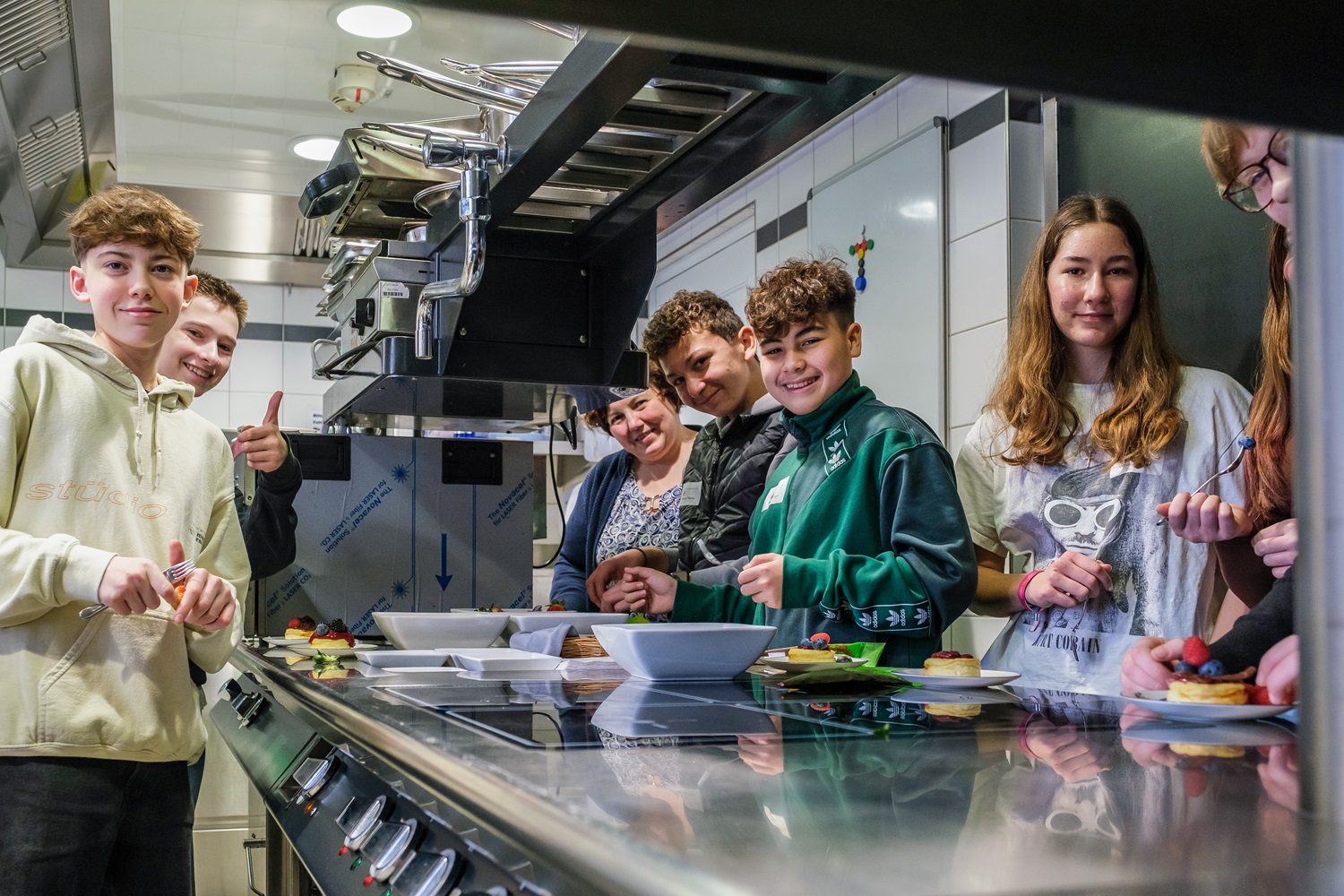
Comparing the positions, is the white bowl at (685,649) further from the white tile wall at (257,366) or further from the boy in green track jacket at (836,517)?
the white tile wall at (257,366)

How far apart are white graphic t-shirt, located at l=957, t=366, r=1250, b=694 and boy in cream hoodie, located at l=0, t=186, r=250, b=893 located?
1199mm

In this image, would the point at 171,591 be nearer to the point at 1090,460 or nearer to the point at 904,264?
the point at 1090,460

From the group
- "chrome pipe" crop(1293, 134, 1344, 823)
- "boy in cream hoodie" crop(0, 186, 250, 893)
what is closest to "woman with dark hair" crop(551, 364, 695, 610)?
"boy in cream hoodie" crop(0, 186, 250, 893)

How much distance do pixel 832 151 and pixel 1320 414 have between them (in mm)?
3803

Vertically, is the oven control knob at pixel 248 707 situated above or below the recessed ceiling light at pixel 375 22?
below

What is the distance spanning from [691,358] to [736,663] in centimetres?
125

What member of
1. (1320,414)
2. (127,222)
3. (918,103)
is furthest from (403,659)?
(918,103)

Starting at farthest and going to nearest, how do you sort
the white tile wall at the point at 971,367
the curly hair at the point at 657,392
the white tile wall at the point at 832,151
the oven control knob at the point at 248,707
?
the white tile wall at the point at 832,151 → the white tile wall at the point at 971,367 → the curly hair at the point at 657,392 → the oven control knob at the point at 248,707

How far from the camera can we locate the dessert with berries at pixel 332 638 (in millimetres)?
2109

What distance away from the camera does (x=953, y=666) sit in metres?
1.38

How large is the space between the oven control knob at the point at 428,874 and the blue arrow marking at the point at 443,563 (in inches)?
93.6

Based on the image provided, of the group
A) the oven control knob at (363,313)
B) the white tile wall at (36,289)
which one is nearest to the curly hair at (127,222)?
the oven control knob at (363,313)

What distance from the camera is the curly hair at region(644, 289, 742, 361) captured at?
259 cm

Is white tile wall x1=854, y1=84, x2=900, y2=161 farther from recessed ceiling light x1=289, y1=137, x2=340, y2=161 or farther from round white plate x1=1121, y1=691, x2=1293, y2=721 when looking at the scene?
round white plate x1=1121, y1=691, x2=1293, y2=721
